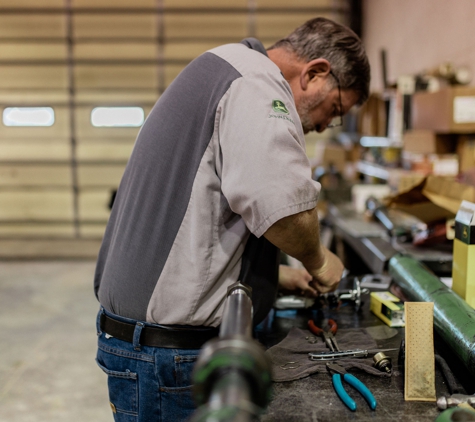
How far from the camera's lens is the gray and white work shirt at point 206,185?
0.92 meters

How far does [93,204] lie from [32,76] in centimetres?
156

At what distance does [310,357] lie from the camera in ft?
3.31

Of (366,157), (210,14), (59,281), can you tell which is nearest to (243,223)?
(366,157)

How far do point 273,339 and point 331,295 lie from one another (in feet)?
0.89

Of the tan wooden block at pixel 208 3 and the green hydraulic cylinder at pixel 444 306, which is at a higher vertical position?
the tan wooden block at pixel 208 3

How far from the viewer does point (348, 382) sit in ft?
2.99

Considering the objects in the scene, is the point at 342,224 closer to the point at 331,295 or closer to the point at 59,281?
the point at 331,295

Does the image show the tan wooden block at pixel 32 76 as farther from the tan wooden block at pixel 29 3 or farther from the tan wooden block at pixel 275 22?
the tan wooden block at pixel 275 22

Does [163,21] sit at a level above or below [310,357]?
above

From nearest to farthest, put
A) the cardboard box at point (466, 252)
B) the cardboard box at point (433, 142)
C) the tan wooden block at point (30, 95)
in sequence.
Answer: the cardboard box at point (466, 252) → the cardboard box at point (433, 142) → the tan wooden block at point (30, 95)

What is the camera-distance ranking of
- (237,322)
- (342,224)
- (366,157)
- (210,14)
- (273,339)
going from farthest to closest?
(210,14)
(366,157)
(342,224)
(273,339)
(237,322)

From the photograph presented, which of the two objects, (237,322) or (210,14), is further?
(210,14)

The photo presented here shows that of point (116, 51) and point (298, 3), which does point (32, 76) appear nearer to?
point (116, 51)

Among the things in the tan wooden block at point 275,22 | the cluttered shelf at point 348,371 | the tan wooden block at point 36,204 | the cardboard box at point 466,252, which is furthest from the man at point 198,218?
the tan wooden block at point 36,204
